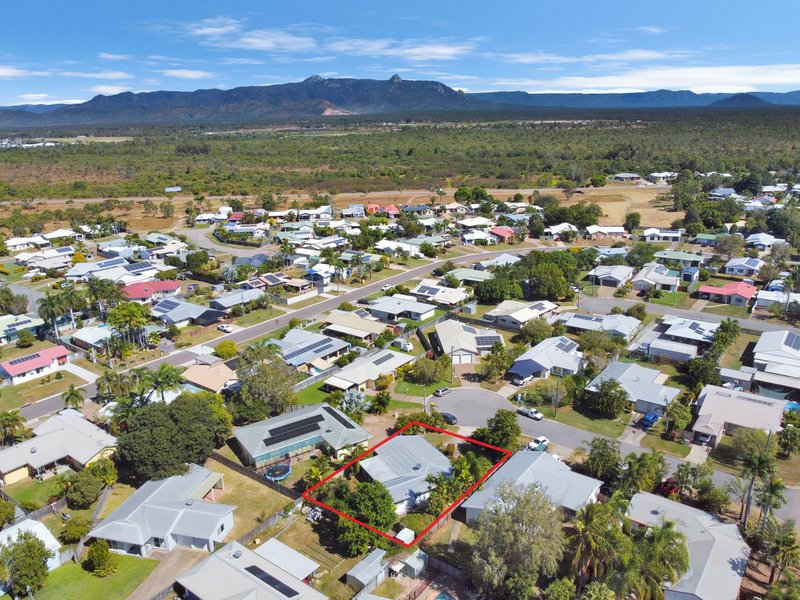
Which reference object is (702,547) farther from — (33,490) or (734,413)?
(33,490)

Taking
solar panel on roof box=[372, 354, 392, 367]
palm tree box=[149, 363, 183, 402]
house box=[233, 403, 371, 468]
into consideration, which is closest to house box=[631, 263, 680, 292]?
solar panel on roof box=[372, 354, 392, 367]

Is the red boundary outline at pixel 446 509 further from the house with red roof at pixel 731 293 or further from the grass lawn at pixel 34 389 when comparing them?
the house with red roof at pixel 731 293

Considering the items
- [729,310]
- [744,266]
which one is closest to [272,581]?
[729,310]

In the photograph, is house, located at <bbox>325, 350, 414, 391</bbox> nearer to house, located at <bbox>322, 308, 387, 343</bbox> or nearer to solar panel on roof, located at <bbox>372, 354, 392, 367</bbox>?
solar panel on roof, located at <bbox>372, 354, 392, 367</bbox>

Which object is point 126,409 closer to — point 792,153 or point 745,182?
point 745,182

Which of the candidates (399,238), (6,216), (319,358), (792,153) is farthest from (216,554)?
(792,153)

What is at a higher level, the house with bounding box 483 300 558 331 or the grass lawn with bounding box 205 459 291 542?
the house with bounding box 483 300 558 331
